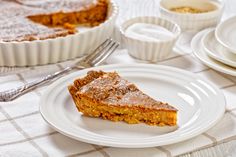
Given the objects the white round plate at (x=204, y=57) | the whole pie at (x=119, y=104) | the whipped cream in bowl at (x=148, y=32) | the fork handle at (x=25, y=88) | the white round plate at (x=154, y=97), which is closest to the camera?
the white round plate at (x=154, y=97)

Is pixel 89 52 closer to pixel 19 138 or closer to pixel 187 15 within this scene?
pixel 187 15

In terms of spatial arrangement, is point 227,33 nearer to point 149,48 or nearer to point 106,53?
point 149,48

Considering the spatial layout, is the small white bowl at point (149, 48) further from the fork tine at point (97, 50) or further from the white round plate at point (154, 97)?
the white round plate at point (154, 97)

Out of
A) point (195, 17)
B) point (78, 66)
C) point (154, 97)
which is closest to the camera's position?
point (154, 97)

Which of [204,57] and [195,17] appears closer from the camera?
[204,57]

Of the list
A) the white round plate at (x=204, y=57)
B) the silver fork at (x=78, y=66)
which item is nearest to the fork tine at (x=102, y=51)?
the silver fork at (x=78, y=66)

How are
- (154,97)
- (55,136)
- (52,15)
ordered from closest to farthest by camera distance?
(55,136) < (154,97) < (52,15)

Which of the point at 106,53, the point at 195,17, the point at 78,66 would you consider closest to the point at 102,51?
the point at 106,53

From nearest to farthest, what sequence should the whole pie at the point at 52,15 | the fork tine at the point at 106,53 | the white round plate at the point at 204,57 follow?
1. the white round plate at the point at 204,57
2. the fork tine at the point at 106,53
3. the whole pie at the point at 52,15
